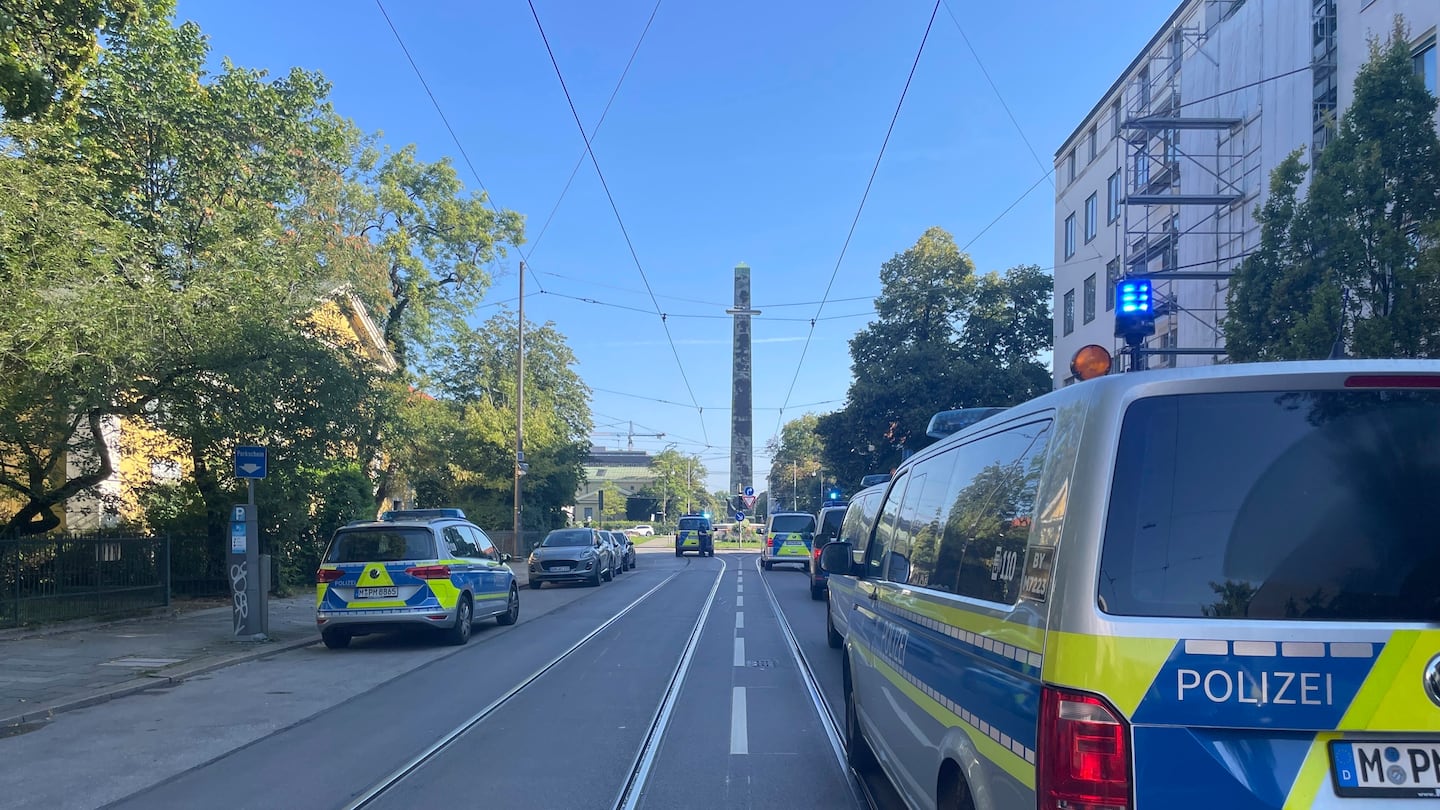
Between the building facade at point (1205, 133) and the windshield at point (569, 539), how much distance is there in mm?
13991

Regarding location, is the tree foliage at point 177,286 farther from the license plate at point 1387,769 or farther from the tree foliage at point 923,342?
the tree foliage at point 923,342

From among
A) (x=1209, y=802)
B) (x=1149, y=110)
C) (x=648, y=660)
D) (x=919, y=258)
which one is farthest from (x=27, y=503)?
(x=919, y=258)

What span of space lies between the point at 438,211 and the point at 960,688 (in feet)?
109

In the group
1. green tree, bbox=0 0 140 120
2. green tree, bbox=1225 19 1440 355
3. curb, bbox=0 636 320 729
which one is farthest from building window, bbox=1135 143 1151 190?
green tree, bbox=0 0 140 120

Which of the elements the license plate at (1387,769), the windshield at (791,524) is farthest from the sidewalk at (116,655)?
→ the windshield at (791,524)

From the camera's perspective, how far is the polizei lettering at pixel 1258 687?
2.61m

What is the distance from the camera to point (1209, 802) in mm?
2578

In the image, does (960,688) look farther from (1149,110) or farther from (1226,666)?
(1149,110)

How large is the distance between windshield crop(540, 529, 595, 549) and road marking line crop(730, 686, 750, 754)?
57.0 ft

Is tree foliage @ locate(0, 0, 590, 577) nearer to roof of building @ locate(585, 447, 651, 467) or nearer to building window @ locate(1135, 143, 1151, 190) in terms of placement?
building window @ locate(1135, 143, 1151, 190)

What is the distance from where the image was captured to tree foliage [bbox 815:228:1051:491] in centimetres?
4000

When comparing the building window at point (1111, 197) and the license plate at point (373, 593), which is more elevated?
the building window at point (1111, 197)

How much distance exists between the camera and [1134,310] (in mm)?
6758

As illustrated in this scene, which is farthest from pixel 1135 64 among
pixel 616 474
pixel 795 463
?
pixel 616 474
